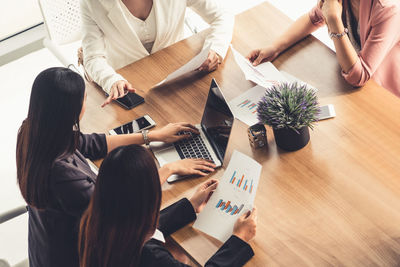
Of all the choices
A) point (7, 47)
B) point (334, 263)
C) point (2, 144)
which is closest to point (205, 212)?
point (334, 263)

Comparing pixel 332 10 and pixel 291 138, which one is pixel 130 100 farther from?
pixel 332 10

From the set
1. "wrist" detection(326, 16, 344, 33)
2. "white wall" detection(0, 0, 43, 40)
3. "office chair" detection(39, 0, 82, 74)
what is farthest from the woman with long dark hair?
"white wall" detection(0, 0, 43, 40)

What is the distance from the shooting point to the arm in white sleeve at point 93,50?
2.18 meters

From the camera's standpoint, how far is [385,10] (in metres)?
1.86

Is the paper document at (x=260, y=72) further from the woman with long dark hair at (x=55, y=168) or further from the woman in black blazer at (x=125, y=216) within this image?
the woman in black blazer at (x=125, y=216)

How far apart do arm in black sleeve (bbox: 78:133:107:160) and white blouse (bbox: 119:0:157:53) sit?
719 millimetres

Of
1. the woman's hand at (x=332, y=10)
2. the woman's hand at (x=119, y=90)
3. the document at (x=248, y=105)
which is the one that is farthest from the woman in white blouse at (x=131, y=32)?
the woman's hand at (x=332, y=10)

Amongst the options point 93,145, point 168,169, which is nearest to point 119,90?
point 93,145

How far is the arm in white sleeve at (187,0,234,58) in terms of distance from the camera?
7.19 ft

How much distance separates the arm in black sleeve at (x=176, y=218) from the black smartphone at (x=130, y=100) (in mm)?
624

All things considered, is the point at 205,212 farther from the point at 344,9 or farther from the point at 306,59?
the point at 344,9

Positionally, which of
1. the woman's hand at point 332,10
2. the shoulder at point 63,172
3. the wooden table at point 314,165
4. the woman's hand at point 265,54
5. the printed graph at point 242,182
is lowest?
the wooden table at point 314,165

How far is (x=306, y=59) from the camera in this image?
2.10 meters

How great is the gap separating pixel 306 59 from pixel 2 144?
2219 mm
